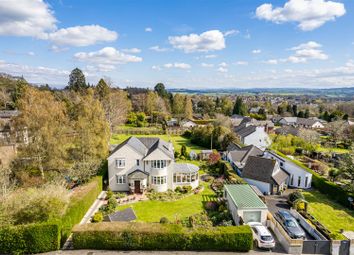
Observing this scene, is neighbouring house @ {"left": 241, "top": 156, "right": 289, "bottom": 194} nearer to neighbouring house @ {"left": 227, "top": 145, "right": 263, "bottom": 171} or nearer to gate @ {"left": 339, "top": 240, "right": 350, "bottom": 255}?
neighbouring house @ {"left": 227, "top": 145, "right": 263, "bottom": 171}

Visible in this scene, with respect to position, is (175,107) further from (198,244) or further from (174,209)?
(198,244)

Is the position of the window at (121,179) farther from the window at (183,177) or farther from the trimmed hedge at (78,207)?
the window at (183,177)

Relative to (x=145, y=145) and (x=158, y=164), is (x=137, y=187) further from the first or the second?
(x=145, y=145)

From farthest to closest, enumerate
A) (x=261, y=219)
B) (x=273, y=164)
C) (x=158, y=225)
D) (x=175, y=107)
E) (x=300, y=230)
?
(x=175, y=107) < (x=273, y=164) < (x=261, y=219) < (x=300, y=230) < (x=158, y=225)

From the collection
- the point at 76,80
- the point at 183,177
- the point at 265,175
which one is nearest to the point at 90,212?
the point at 183,177

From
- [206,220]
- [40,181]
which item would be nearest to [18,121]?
[40,181]

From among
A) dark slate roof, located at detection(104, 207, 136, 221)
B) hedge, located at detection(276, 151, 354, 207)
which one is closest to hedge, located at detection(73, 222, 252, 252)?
dark slate roof, located at detection(104, 207, 136, 221)

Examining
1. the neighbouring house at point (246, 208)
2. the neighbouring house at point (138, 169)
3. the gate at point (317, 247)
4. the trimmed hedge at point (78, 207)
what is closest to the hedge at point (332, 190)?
the neighbouring house at point (246, 208)
